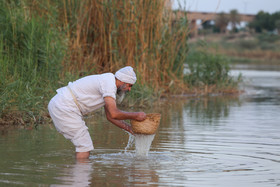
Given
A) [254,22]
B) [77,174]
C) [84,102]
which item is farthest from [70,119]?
[254,22]

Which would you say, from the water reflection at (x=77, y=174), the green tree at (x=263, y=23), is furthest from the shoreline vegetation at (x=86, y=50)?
the green tree at (x=263, y=23)

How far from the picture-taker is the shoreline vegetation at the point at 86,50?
9898 mm

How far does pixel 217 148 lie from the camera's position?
26.5 ft

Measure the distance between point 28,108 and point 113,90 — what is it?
3237mm

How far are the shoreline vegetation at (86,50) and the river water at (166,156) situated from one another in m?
0.70

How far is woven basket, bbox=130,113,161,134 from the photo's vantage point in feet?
23.2

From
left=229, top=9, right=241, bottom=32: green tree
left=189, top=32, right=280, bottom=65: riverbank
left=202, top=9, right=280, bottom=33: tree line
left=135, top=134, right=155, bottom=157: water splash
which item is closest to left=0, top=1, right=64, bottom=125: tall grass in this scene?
left=135, top=134, right=155, bottom=157: water splash

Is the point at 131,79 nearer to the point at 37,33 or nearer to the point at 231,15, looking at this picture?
the point at 37,33

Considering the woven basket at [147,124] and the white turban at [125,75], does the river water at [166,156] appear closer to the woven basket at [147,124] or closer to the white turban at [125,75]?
the woven basket at [147,124]

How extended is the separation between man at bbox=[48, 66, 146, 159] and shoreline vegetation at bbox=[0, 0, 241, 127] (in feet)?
8.26

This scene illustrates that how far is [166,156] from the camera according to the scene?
742 centimetres

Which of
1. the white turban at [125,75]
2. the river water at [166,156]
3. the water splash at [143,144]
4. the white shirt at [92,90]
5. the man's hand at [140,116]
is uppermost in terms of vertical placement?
the white turban at [125,75]

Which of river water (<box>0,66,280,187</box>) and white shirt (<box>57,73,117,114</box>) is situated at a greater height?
white shirt (<box>57,73,117,114</box>)

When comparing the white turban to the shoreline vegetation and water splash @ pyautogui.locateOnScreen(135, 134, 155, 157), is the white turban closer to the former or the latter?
water splash @ pyautogui.locateOnScreen(135, 134, 155, 157)
